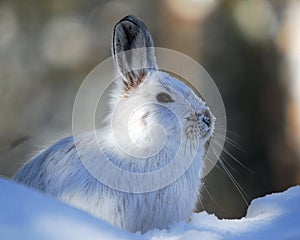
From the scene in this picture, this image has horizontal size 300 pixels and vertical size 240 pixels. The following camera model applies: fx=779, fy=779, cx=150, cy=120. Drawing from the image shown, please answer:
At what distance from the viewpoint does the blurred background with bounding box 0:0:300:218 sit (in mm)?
3527

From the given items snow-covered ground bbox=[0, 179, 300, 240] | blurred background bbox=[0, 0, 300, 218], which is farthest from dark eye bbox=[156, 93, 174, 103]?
blurred background bbox=[0, 0, 300, 218]

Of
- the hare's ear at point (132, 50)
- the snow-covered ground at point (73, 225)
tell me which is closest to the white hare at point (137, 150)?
the hare's ear at point (132, 50)

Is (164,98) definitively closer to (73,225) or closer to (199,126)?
Result: (199,126)

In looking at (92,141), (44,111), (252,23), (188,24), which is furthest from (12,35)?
(92,141)

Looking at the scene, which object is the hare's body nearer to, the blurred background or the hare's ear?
the hare's ear

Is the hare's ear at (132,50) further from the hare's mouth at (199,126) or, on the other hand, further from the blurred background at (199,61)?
the blurred background at (199,61)

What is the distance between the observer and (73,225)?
925 millimetres

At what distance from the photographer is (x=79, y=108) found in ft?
11.8

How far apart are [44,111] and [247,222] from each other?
253 cm

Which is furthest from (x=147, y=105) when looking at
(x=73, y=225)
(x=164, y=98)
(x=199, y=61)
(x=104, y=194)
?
(x=199, y=61)

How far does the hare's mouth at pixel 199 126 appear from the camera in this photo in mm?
1759

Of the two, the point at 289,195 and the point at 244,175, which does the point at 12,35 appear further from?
the point at 289,195

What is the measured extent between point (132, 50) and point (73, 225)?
896 mm

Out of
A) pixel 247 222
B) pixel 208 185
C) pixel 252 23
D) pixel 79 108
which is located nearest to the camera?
pixel 247 222
